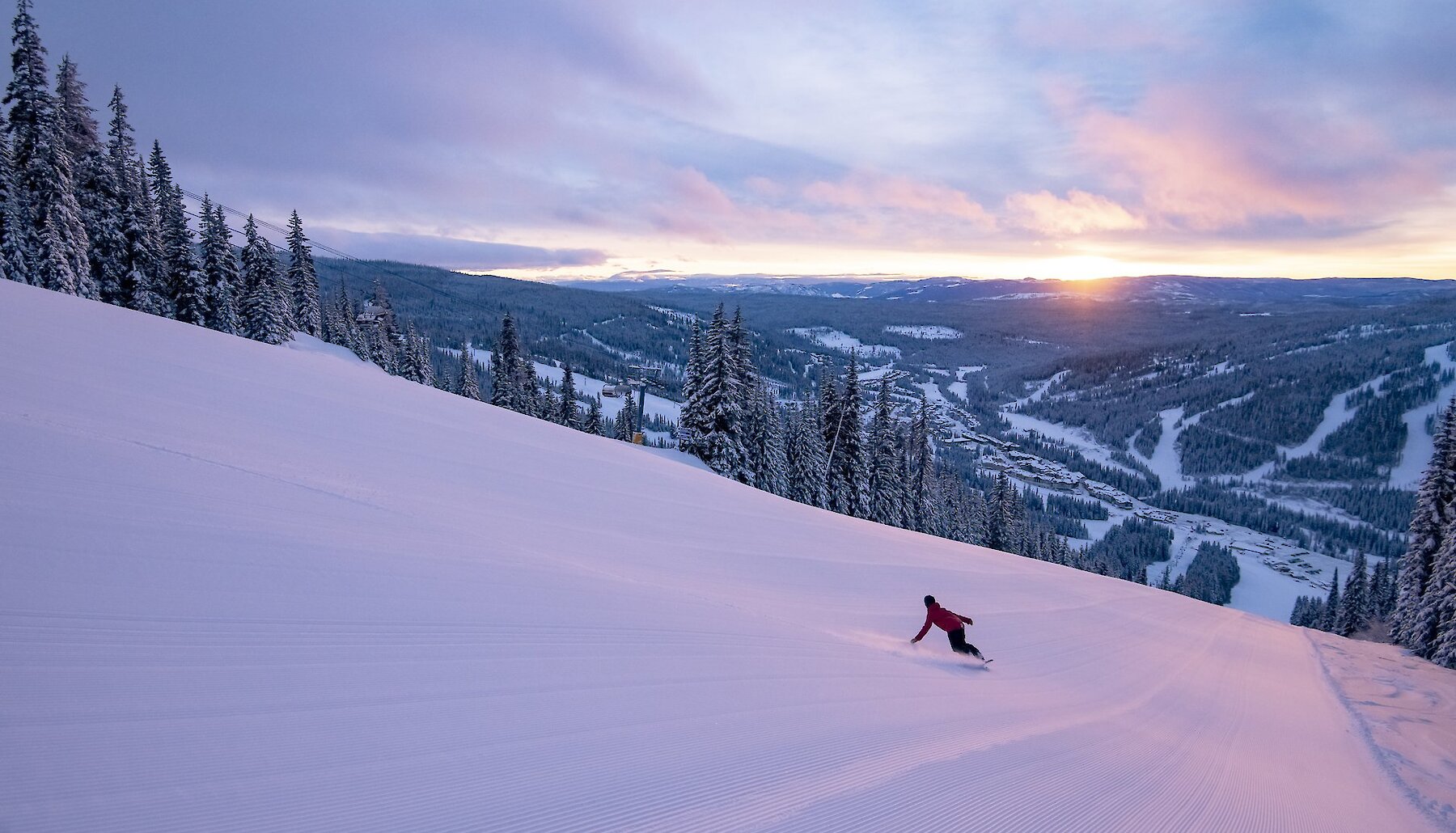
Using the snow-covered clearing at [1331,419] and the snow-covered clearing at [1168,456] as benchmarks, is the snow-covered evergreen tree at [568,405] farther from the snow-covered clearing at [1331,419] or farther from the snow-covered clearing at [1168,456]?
the snow-covered clearing at [1331,419]

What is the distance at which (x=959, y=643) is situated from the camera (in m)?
8.25

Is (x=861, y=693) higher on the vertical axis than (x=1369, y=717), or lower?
higher

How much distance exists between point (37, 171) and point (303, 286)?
72.0 ft

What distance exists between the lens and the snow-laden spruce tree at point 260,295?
3444 cm

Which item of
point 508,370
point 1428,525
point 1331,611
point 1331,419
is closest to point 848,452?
point 508,370

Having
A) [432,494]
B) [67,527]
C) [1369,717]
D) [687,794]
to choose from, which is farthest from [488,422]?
[1369,717]

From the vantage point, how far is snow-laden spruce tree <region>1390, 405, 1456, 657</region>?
25.3m

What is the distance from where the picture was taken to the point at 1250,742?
8266 millimetres

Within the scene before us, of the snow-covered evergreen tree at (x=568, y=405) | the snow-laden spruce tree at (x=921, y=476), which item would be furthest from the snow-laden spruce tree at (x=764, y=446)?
the snow-covered evergreen tree at (x=568, y=405)

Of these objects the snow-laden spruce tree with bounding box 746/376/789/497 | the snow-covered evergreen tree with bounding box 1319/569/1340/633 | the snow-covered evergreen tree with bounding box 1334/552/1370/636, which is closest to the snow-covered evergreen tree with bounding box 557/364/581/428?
the snow-laden spruce tree with bounding box 746/376/789/497

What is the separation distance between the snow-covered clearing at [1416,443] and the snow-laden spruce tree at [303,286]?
198203 mm

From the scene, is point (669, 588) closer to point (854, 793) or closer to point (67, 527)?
point (854, 793)

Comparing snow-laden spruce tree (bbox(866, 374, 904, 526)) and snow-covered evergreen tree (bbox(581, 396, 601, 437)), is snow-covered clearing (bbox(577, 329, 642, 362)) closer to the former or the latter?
snow-covered evergreen tree (bbox(581, 396, 601, 437))

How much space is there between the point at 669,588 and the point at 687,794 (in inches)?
150
